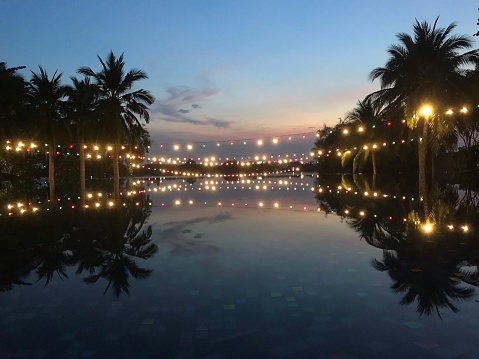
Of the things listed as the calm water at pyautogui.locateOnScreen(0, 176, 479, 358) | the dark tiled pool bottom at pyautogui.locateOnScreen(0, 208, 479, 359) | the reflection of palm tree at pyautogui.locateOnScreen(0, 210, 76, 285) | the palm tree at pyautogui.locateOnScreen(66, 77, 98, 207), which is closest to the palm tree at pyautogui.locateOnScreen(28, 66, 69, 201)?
the palm tree at pyautogui.locateOnScreen(66, 77, 98, 207)

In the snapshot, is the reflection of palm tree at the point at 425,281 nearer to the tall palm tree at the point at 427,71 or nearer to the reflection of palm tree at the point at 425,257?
the reflection of palm tree at the point at 425,257

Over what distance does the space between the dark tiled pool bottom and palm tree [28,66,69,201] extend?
2007 cm

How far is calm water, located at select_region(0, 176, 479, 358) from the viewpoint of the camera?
3844 mm

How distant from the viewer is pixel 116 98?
25203 mm

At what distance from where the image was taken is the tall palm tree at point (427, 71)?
2002 cm

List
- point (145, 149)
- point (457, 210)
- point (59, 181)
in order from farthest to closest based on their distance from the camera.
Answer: point (59, 181) → point (145, 149) → point (457, 210)

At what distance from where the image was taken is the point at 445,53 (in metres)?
21.0

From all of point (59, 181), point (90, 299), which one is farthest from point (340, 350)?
point (59, 181)

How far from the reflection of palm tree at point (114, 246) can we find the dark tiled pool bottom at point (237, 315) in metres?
0.26

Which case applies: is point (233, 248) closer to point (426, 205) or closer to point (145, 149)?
point (426, 205)

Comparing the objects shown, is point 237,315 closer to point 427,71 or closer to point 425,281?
point 425,281

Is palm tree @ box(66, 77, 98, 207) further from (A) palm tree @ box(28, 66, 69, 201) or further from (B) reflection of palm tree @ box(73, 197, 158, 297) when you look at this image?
(B) reflection of palm tree @ box(73, 197, 158, 297)

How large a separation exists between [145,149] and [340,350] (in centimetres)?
2772

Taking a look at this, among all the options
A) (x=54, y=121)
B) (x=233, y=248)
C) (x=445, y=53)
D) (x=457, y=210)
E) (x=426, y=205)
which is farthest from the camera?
(x=54, y=121)
